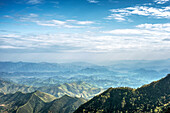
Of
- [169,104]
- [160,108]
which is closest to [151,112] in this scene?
[160,108]

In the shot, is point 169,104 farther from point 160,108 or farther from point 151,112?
point 151,112
